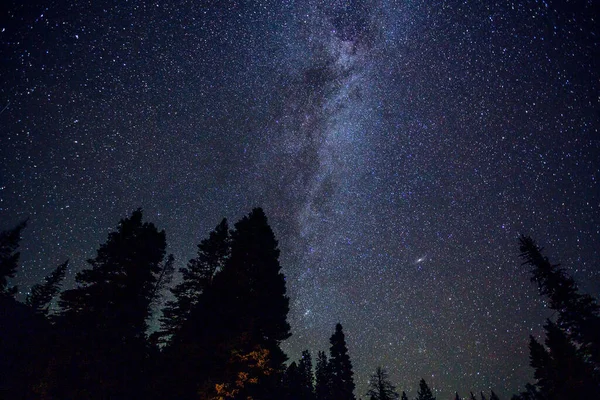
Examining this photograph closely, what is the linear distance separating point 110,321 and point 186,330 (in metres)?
4.05

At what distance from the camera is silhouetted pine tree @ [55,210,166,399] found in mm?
13453

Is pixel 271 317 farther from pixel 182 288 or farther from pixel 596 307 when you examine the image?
pixel 596 307

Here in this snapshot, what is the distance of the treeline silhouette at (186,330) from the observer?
13.3m

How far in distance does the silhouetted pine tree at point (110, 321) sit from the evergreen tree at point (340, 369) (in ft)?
91.1

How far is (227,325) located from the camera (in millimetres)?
14781

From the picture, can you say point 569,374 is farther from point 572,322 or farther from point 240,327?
point 240,327

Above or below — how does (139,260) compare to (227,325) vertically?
above

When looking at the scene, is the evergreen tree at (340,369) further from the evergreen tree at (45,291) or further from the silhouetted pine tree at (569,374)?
the evergreen tree at (45,291)

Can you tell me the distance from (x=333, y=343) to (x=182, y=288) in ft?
90.1

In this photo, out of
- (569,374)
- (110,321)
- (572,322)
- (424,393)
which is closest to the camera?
(110,321)

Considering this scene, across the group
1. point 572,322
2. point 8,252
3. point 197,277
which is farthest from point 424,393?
point 8,252

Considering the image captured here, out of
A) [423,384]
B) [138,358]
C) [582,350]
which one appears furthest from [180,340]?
[423,384]

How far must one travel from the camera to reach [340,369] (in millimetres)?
36375

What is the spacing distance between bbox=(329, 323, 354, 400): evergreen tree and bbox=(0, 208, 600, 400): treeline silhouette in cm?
2165
